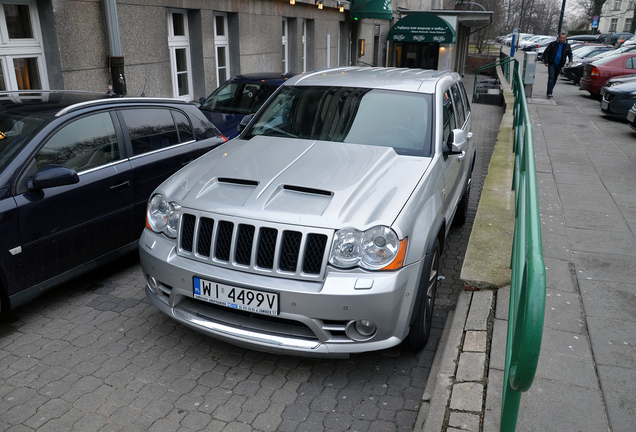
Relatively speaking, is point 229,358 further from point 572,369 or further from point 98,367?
point 572,369

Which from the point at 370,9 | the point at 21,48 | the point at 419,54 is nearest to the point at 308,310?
the point at 21,48

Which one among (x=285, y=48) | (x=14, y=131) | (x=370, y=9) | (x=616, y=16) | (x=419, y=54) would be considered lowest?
(x=419, y=54)

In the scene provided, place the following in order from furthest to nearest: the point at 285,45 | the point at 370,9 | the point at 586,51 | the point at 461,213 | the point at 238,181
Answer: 1. the point at 586,51
2. the point at 370,9
3. the point at 285,45
4. the point at 461,213
5. the point at 238,181

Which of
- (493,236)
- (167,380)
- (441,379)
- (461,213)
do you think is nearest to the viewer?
(441,379)

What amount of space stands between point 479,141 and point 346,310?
399 inches

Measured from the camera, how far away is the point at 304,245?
10.4 ft

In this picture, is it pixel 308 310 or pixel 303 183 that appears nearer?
pixel 308 310

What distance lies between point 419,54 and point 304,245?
28.1m

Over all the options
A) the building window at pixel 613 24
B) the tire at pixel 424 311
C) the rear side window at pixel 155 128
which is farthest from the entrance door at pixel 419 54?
the building window at pixel 613 24

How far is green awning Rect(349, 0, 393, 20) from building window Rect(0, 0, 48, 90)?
645 inches

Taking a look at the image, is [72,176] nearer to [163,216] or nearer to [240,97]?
[163,216]

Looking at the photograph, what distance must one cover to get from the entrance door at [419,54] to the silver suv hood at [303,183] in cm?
2610

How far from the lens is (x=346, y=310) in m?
3.10

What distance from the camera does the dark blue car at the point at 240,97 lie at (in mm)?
8539
